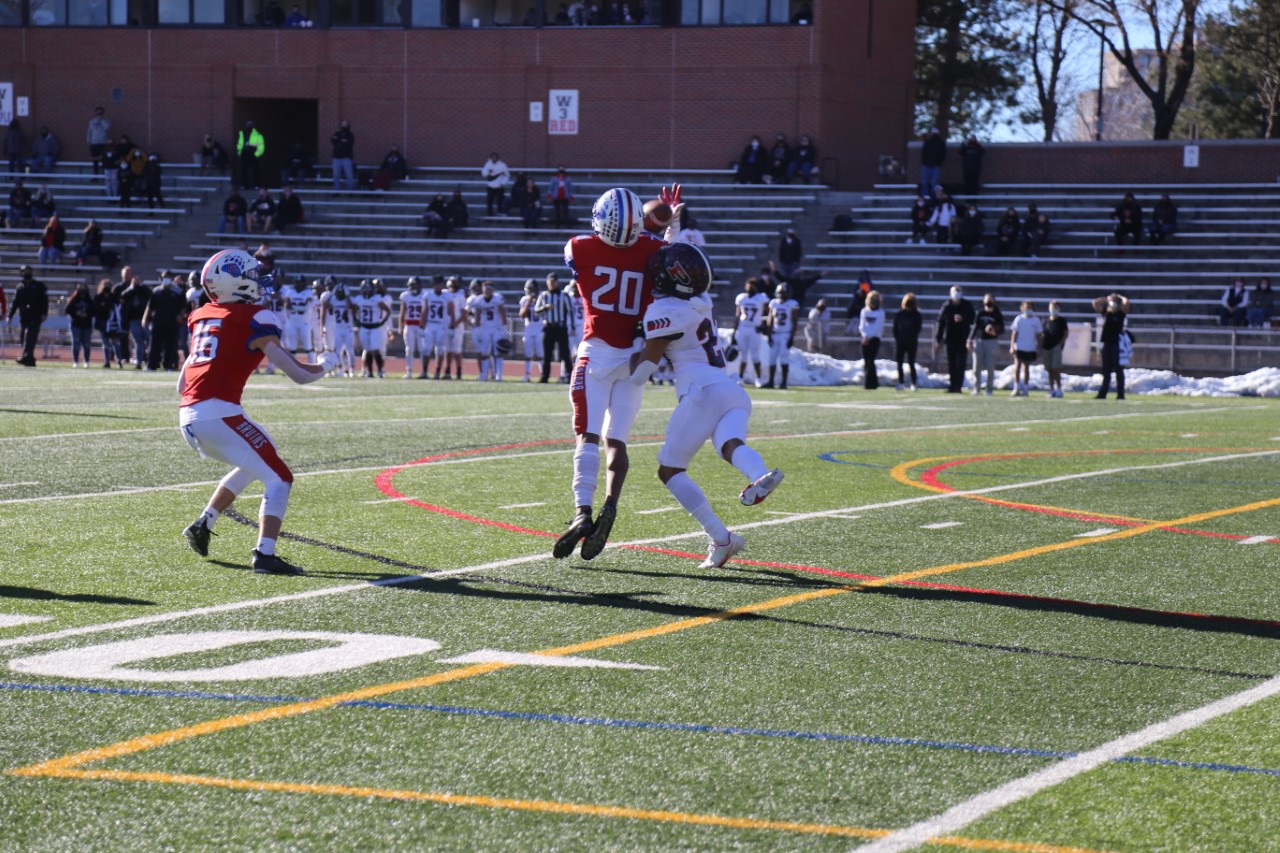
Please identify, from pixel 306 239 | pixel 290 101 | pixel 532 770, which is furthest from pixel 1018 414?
pixel 290 101

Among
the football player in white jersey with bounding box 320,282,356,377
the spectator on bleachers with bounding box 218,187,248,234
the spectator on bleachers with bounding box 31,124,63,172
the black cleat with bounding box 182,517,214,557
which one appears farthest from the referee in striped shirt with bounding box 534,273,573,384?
the spectator on bleachers with bounding box 31,124,63,172

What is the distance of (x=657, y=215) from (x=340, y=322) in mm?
22191

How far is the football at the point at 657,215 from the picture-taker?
30.2 feet

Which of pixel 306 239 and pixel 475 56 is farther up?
pixel 475 56

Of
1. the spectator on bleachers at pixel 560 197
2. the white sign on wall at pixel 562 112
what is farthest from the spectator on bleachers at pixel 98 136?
the spectator on bleachers at pixel 560 197

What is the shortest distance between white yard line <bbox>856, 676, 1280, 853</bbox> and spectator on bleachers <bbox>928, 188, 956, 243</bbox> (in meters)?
33.6

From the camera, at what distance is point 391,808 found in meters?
4.39

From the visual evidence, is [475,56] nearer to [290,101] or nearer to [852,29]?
[290,101]

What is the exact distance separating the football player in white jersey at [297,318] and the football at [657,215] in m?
24.8

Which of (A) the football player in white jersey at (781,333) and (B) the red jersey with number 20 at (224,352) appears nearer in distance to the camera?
(B) the red jersey with number 20 at (224,352)

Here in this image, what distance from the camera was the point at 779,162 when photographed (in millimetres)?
41906

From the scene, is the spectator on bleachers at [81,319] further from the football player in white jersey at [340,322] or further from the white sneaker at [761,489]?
the white sneaker at [761,489]

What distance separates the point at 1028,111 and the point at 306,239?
29480 millimetres

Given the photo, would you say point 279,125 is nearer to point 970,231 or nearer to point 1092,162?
point 970,231
